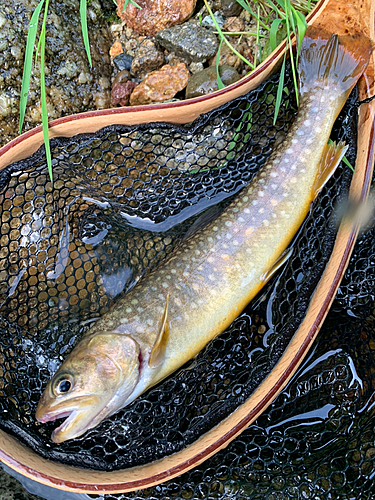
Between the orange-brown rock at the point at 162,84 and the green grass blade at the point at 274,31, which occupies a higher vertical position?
the green grass blade at the point at 274,31

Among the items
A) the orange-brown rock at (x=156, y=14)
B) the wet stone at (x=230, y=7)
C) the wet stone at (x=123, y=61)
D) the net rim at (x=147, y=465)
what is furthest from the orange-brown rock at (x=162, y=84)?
the net rim at (x=147, y=465)

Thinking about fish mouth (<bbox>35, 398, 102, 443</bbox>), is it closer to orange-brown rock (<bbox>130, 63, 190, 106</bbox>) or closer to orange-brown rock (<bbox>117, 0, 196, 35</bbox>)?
orange-brown rock (<bbox>130, 63, 190, 106</bbox>)

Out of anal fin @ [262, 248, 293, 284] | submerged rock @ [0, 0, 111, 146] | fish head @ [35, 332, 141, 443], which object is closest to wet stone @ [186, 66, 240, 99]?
submerged rock @ [0, 0, 111, 146]

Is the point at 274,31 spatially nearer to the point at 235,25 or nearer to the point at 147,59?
the point at 235,25

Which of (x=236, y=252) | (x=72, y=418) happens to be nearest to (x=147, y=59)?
(x=236, y=252)

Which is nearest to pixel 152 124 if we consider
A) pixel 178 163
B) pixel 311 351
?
pixel 178 163

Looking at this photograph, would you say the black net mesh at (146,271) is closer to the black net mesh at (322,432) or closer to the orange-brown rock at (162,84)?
the black net mesh at (322,432)

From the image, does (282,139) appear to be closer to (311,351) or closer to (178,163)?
(178,163)
